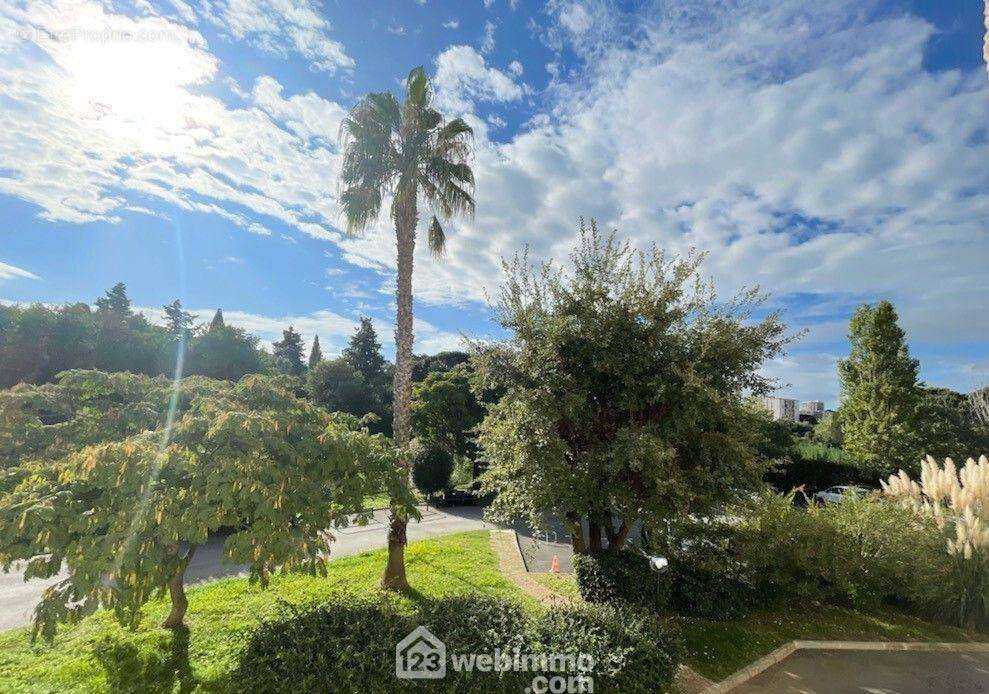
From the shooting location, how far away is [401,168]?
33.9 ft

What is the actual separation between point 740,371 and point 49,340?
113 ft

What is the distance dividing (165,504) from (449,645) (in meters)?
3.54

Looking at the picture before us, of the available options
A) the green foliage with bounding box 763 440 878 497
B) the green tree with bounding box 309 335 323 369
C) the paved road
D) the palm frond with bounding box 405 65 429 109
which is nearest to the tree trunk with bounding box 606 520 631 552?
the paved road

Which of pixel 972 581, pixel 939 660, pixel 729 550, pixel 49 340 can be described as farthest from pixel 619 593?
pixel 49 340

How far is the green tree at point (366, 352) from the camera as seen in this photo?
4106 cm

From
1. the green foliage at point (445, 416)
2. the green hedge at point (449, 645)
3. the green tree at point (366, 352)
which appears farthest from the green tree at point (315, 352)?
the green hedge at point (449, 645)

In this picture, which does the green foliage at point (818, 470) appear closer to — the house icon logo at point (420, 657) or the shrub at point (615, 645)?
the shrub at point (615, 645)

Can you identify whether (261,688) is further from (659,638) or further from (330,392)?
(330,392)

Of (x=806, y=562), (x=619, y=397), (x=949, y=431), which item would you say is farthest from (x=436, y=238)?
(x=949, y=431)

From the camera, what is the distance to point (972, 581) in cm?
859

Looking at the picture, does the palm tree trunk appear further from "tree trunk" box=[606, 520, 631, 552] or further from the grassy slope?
the grassy slope

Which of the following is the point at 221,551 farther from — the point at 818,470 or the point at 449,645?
the point at 818,470

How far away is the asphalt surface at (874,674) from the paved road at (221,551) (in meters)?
8.04

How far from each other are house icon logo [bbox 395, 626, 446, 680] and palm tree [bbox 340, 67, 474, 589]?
4917mm
